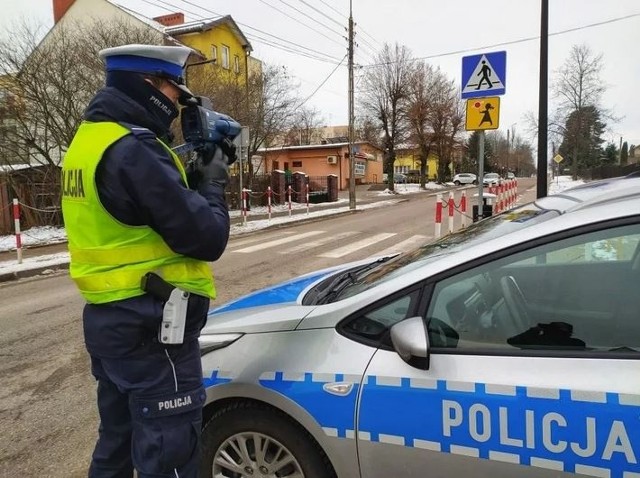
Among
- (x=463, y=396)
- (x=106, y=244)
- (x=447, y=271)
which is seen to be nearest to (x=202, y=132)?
(x=106, y=244)

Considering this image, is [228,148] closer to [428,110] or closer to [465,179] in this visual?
[428,110]

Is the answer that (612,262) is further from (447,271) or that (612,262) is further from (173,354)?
(173,354)

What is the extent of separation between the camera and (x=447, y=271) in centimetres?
192

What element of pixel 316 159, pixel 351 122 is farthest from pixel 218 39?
pixel 351 122

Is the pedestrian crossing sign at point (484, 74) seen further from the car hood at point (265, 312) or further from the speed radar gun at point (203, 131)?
the speed radar gun at point (203, 131)

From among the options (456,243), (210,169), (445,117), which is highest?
(445,117)

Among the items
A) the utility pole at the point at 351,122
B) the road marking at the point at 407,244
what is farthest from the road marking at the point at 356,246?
the utility pole at the point at 351,122

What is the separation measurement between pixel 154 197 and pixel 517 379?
1369 mm

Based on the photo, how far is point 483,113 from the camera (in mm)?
7215

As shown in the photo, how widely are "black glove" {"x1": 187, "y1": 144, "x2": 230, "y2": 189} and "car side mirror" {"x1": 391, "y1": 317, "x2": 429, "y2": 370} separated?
0.85 m

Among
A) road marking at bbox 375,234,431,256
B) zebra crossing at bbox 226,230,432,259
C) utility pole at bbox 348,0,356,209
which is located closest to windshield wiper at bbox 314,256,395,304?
zebra crossing at bbox 226,230,432,259

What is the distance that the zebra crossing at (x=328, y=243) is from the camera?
36.1 ft

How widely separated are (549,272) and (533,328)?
271 mm

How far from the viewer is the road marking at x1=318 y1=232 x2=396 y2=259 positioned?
34.5ft
